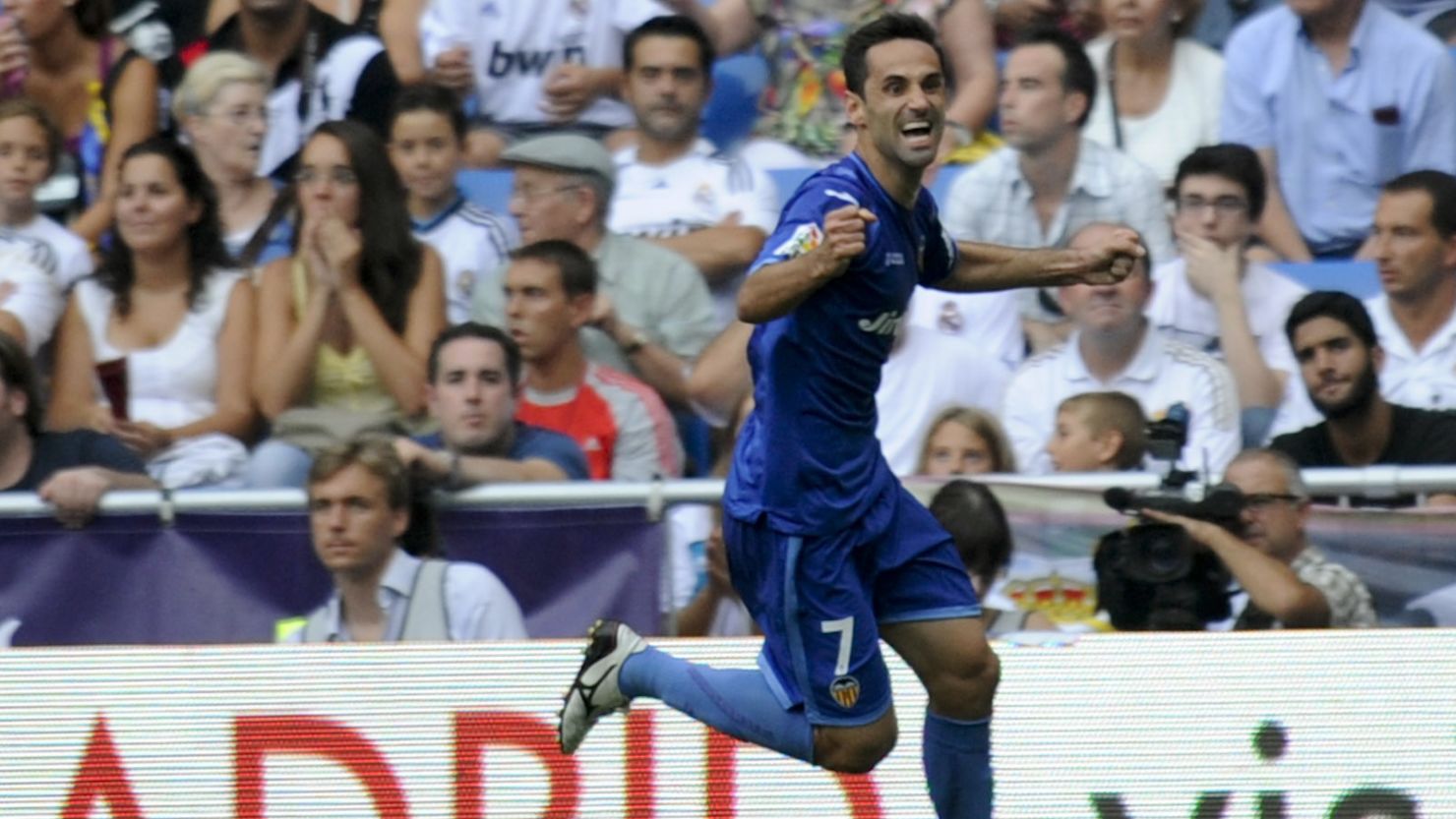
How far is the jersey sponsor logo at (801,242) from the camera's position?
4789 mm

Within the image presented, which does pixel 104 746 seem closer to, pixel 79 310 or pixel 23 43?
pixel 79 310

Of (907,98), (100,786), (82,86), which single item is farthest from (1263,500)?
(82,86)

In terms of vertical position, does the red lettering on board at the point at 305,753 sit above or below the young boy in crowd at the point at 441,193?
below

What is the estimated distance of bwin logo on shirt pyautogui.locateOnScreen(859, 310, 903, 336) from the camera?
511 centimetres

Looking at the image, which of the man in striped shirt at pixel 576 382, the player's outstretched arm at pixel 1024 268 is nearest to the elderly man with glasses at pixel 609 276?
the man in striped shirt at pixel 576 382

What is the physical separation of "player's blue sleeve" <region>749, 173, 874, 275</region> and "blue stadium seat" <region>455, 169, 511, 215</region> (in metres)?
3.91

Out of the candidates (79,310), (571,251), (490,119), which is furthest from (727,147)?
(79,310)

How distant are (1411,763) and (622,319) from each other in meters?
2.96

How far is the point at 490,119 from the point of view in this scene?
912 cm

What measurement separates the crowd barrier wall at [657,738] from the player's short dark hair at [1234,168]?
89.5 inches

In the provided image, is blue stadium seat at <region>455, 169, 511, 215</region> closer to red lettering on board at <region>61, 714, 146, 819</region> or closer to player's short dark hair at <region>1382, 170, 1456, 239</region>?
red lettering on board at <region>61, 714, 146, 819</region>

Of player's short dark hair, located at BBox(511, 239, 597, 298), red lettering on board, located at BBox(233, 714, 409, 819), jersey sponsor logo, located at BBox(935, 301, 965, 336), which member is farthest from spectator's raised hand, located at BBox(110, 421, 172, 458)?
jersey sponsor logo, located at BBox(935, 301, 965, 336)

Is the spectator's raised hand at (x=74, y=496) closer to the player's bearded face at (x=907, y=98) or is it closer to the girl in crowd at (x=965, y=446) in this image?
the girl in crowd at (x=965, y=446)

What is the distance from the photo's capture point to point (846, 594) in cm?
523
